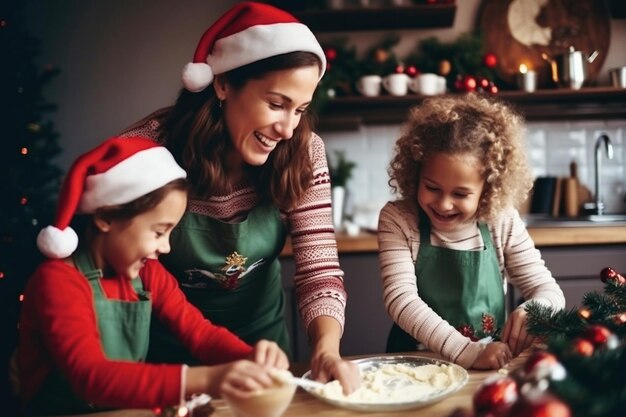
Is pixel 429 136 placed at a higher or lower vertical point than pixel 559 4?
lower

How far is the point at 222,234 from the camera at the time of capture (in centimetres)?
135

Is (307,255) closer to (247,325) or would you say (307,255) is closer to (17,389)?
(247,325)

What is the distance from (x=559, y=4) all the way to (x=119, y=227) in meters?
2.91

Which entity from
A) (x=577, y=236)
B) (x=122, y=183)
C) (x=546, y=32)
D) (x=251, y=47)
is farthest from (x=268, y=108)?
(x=546, y=32)

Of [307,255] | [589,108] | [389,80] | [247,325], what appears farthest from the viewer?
[589,108]

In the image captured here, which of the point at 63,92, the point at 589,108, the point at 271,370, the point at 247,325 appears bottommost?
the point at 247,325

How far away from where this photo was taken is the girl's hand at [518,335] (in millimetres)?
1168

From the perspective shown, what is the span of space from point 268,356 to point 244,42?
64 cm

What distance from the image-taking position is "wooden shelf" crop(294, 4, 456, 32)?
9.40 feet

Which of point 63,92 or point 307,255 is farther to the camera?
point 63,92

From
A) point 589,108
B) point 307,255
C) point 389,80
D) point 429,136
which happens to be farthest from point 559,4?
point 307,255

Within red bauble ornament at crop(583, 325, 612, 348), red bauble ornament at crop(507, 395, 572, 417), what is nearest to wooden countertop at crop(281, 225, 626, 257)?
red bauble ornament at crop(583, 325, 612, 348)

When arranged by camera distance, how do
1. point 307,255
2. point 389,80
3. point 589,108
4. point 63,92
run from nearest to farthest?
point 307,255 < point 389,80 < point 589,108 < point 63,92

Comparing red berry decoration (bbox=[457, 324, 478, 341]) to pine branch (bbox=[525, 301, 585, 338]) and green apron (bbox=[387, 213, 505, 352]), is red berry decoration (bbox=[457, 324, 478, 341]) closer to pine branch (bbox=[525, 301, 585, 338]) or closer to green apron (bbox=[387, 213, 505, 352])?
green apron (bbox=[387, 213, 505, 352])
